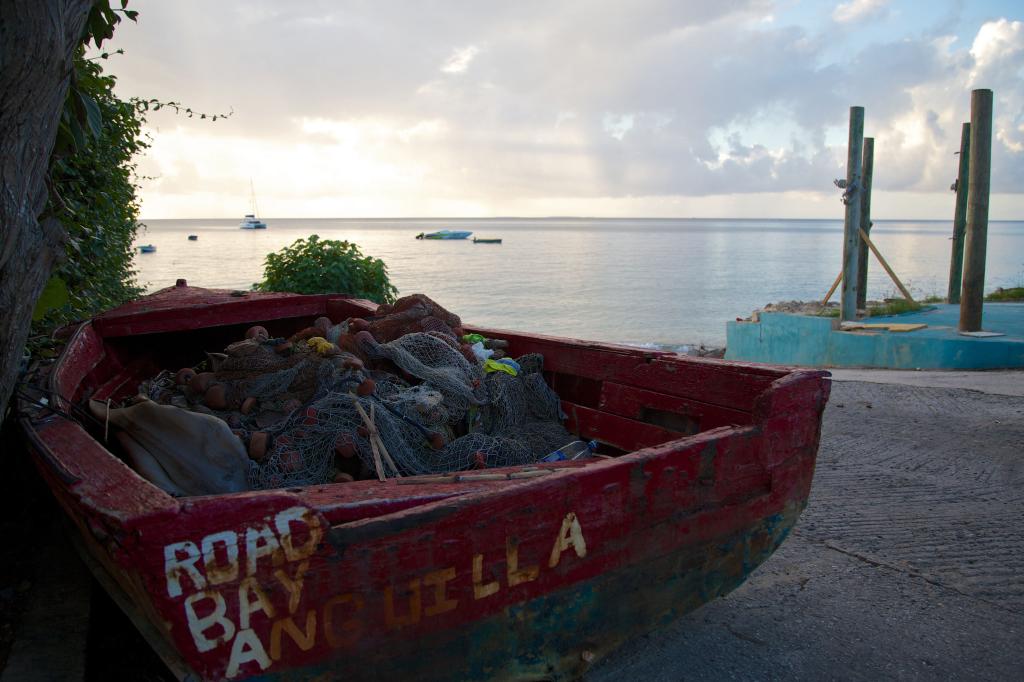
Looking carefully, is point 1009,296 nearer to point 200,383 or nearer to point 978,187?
point 978,187

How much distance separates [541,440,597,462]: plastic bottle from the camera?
3764 millimetres

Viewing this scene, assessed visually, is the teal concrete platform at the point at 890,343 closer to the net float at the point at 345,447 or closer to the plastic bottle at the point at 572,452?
the plastic bottle at the point at 572,452

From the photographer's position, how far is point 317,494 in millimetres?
2412

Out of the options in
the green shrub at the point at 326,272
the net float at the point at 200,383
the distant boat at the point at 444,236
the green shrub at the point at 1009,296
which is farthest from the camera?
the distant boat at the point at 444,236

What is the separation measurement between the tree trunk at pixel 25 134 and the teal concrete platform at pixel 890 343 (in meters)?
9.56

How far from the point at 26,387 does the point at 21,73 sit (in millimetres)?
1505

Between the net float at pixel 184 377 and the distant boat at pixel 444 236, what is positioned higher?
the distant boat at pixel 444 236

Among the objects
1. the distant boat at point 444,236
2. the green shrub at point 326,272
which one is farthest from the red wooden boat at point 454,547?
the distant boat at point 444,236

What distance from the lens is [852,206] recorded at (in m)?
12.1

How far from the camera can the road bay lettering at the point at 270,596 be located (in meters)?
2.02

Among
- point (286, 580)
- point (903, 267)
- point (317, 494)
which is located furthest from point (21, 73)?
→ point (903, 267)

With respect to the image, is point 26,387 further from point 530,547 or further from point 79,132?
point 530,547

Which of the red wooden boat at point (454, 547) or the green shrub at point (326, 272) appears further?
the green shrub at point (326, 272)

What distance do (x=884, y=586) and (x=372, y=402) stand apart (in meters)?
2.72
